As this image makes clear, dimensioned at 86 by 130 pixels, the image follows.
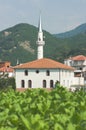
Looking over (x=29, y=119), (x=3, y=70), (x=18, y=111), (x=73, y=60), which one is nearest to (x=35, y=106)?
(x=18, y=111)

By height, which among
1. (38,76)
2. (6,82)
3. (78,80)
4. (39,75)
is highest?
(39,75)

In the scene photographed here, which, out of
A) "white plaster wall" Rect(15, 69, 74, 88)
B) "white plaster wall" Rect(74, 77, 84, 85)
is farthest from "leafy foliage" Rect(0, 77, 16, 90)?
"white plaster wall" Rect(74, 77, 84, 85)

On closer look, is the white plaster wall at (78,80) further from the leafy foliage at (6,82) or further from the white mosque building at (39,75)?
the leafy foliage at (6,82)

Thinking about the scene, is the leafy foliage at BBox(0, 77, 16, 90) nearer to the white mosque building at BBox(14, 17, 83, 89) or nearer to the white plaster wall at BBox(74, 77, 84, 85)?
the white mosque building at BBox(14, 17, 83, 89)

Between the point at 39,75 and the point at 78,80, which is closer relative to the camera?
the point at 39,75

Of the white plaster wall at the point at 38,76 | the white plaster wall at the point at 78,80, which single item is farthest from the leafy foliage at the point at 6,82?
the white plaster wall at the point at 78,80

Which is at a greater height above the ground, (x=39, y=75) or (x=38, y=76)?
(x=39, y=75)

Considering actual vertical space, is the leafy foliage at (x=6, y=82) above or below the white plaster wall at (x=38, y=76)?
below

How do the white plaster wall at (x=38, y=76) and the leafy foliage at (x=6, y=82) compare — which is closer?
the leafy foliage at (x=6, y=82)

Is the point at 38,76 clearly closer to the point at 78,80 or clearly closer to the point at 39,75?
the point at 39,75

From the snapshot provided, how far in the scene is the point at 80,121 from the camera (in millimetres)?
9266

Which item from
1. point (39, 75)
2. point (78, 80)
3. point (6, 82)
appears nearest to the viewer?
point (6, 82)

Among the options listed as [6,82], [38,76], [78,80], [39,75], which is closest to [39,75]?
[39,75]

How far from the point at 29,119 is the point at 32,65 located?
9103cm
